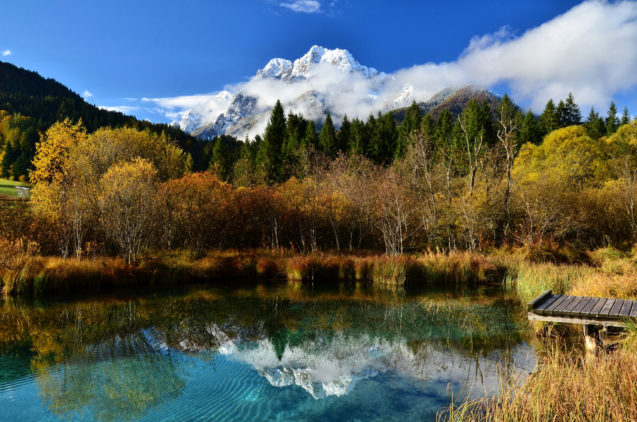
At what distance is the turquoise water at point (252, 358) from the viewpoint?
5754 mm

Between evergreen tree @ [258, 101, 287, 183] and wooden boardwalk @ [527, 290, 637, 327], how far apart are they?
41.3 metres

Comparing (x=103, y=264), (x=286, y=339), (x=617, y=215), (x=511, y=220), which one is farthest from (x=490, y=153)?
(x=103, y=264)

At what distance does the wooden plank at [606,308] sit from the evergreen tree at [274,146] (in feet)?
136

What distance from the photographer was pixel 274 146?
5003cm

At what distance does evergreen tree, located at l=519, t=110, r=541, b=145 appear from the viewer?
162ft

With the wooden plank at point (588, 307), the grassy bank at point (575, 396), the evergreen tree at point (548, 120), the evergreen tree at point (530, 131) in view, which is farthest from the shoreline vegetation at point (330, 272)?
the evergreen tree at point (548, 120)

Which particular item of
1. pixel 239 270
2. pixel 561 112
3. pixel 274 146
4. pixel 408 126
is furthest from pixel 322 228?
pixel 561 112

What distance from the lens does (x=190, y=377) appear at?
6.85m

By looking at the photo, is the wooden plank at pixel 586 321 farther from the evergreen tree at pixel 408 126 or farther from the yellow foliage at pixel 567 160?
the evergreen tree at pixel 408 126

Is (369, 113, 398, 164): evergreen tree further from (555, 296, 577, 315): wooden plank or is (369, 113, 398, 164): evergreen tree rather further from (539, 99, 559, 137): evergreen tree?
(555, 296, 577, 315): wooden plank

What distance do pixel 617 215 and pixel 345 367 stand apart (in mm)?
21532

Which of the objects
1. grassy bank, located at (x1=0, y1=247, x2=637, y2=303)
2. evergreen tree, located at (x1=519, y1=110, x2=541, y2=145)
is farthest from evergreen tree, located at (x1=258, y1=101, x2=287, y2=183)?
evergreen tree, located at (x1=519, y1=110, x2=541, y2=145)

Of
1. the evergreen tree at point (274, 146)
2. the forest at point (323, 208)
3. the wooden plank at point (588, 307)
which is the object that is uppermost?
the evergreen tree at point (274, 146)

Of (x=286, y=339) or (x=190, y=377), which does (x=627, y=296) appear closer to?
(x=286, y=339)
